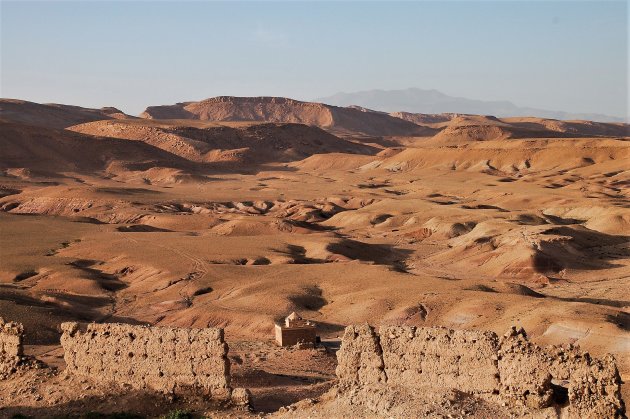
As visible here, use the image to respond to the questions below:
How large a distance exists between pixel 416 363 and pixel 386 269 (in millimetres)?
22568

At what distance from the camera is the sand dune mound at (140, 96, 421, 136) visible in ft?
568

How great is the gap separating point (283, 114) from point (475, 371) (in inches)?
6618

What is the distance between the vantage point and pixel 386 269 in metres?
35.9

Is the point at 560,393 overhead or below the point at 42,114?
below

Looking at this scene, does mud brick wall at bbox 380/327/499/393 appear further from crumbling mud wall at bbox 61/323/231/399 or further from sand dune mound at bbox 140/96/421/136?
sand dune mound at bbox 140/96/421/136

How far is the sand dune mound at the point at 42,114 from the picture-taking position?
126625mm

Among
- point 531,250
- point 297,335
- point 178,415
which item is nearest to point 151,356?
point 178,415

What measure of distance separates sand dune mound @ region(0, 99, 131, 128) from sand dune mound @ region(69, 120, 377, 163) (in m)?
16.1

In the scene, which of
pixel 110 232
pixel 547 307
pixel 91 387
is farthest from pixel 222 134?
pixel 91 387

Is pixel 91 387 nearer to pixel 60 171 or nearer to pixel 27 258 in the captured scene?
pixel 27 258

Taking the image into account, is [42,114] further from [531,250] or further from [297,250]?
[531,250]

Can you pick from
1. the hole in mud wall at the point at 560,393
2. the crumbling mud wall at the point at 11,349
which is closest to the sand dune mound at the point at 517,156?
the crumbling mud wall at the point at 11,349

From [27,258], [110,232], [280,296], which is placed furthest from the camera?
[110,232]

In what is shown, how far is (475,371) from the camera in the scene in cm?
1291
